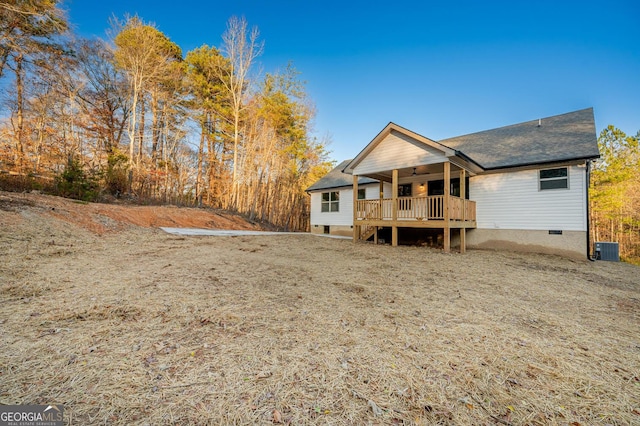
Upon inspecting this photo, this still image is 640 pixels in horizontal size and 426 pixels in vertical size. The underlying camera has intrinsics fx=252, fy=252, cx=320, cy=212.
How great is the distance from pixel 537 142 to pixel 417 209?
5.85 meters

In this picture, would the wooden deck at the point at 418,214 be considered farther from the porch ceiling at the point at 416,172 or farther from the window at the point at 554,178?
the window at the point at 554,178

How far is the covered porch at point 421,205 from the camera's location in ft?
30.4

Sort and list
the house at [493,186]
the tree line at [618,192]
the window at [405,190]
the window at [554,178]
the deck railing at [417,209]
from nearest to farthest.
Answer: the house at [493,186], the window at [554,178], the deck railing at [417,209], the window at [405,190], the tree line at [618,192]

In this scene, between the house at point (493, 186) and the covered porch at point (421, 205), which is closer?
the house at point (493, 186)

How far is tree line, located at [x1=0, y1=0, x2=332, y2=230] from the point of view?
1334cm

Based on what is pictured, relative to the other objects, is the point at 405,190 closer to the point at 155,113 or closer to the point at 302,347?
the point at 302,347

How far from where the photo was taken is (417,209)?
36.3 feet

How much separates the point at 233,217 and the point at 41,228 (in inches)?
373

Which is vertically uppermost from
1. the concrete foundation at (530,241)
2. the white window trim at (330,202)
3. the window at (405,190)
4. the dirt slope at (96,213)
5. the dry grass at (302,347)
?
the window at (405,190)

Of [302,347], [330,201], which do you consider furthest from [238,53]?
[302,347]

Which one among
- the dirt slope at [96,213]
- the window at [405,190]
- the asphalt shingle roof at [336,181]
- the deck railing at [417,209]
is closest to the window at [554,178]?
the deck railing at [417,209]

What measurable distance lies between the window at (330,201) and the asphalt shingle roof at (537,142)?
7.31 m

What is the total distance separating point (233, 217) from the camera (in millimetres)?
15477

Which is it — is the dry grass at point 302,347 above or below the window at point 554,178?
below
